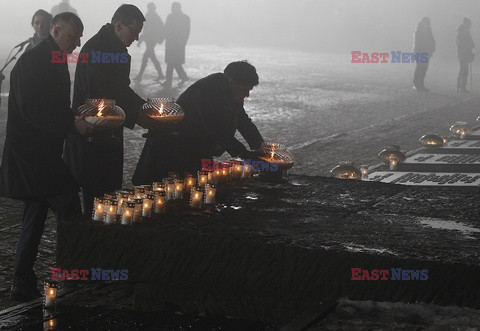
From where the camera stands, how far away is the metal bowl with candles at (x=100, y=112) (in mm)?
5648

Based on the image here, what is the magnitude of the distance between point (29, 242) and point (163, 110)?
1.48 m

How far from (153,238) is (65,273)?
585mm

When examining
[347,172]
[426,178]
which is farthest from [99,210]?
[426,178]

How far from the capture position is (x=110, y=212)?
16.1 feet

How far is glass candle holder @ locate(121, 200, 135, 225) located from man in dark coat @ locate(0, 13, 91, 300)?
0.76m

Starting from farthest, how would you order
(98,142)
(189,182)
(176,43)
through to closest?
(176,43), (98,142), (189,182)

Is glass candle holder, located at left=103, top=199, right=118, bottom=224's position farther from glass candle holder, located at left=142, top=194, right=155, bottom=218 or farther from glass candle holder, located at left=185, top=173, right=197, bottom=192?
glass candle holder, located at left=185, top=173, right=197, bottom=192

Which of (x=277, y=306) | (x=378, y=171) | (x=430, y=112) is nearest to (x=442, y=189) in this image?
(x=277, y=306)

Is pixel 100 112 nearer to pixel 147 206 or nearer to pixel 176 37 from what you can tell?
pixel 147 206

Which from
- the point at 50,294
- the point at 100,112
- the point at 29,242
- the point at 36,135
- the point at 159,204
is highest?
the point at 100,112

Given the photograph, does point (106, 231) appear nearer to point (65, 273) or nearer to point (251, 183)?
point (65, 273)

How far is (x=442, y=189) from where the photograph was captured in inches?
258

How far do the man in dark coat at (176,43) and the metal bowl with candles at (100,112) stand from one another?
16.0 meters

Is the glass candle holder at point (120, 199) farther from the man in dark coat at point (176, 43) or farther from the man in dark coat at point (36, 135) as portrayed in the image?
the man in dark coat at point (176, 43)
